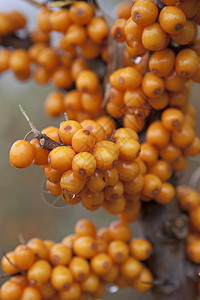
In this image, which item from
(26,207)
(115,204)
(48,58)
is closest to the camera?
(115,204)

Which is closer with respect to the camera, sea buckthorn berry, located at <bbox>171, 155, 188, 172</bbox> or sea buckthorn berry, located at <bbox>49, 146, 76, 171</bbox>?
sea buckthorn berry, located at <bbox>49, 146, 76, 171</bbox>

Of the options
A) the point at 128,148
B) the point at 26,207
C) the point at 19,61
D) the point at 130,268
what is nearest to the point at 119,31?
the point at 128,148

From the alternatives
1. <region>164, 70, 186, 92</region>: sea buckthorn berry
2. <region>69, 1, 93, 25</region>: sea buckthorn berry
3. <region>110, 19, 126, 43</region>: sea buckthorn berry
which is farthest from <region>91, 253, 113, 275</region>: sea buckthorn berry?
<region>69, 1, 93, 25</region>: sea buckthorn berry

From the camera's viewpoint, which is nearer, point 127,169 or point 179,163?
point 127,169

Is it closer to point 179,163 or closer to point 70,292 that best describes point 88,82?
point 179,163

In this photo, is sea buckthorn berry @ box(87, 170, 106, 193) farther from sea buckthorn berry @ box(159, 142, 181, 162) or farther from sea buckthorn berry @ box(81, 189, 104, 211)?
sea buckthorn berry @ box(159, 142, 181, 162)

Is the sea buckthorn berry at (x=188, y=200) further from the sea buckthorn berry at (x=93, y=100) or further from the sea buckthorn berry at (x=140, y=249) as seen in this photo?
the sea buckthorn berry at (x=93, y=100)

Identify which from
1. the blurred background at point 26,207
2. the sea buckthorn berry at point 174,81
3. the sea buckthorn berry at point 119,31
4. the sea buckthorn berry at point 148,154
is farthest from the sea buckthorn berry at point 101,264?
the blurred background at point 26,207
